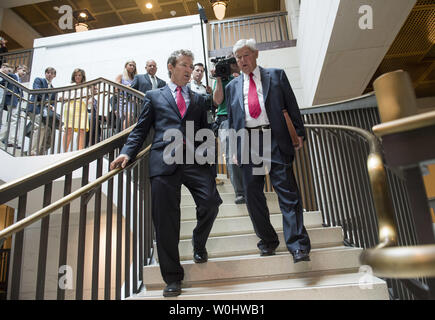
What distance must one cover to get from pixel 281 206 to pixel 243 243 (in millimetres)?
604

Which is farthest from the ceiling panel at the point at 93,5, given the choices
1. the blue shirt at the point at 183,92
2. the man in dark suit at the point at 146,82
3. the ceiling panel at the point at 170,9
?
the blue shirt at the point at 183,92

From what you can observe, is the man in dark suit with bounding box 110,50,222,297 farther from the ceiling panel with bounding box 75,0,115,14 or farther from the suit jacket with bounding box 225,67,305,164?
the ceiling panel with bounding box 75,0,115,14

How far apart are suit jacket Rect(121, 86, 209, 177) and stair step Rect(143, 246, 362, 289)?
2.23 ft

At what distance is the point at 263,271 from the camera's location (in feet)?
7.35

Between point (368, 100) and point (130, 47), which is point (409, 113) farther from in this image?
point (130, 47)

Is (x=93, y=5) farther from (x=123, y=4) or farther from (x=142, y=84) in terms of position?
(x=142, y=84)

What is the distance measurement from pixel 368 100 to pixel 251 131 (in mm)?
1577

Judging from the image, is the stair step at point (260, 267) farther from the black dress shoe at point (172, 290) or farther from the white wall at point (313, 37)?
the white wall at point (313, 37)

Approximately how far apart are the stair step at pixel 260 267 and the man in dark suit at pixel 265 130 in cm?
11

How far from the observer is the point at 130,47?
8.09 m
